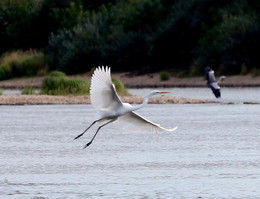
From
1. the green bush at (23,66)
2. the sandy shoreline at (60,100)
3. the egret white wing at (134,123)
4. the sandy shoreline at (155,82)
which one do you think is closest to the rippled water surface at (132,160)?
the egret white wing at (134,123)

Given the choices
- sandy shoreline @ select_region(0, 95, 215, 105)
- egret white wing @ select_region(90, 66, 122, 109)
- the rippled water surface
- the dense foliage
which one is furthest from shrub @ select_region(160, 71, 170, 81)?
egret white wing @ select_region(90, 66, 122, 109)

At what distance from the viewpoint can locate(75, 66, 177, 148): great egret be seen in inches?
550

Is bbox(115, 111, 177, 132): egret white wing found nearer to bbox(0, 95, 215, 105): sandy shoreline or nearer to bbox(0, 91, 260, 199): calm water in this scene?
bbox(0, 91, 260, 199): calm water

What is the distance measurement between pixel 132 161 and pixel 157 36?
3586 cm

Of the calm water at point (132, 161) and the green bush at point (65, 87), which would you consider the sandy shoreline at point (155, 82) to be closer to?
the green bush at point (65, 87)

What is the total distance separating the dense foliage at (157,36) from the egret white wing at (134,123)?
30332 mm

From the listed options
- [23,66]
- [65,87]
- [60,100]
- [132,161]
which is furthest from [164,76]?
[132,161]

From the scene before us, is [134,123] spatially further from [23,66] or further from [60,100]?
[23,66]

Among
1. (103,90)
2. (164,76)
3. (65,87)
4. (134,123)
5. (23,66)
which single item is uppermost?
(103,90)

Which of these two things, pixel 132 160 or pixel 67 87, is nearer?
pixel 132 160

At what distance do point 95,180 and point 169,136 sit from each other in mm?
6740

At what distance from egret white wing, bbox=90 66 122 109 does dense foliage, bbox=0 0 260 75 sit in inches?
1219

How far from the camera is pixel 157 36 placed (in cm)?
5062

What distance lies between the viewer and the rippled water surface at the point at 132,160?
40.1ft
